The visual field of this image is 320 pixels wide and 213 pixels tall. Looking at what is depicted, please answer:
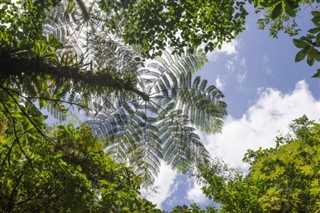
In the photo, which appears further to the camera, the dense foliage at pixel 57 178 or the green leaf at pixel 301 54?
the dense foliage at pixel 57 178

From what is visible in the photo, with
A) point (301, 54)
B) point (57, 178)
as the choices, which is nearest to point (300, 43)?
point (301, 54)

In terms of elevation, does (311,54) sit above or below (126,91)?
below

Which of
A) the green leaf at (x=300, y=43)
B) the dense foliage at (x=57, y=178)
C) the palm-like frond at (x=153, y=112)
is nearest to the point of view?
the green leaf at (x=300, y=43)

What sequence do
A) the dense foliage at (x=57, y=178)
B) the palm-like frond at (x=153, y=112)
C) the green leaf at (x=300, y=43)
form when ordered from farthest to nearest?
the palm-like frond at (x=153, y=112), the dense foliage at (x=57, y=178), the green leaf at (x=300, y=43)

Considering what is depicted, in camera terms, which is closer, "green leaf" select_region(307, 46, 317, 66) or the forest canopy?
"green leaf" select_region(307, 46, 317, 66)

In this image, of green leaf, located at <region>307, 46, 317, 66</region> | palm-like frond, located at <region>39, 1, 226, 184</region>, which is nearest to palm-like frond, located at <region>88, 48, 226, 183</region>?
palm-like frond, located at <region>39, 1, 226, 184</region>

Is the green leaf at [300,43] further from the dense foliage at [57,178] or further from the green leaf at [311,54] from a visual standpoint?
the dense foliage at [57,178]

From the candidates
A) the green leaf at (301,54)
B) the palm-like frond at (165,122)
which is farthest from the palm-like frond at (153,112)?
the green leaf at (301,54)

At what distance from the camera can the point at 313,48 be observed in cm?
197

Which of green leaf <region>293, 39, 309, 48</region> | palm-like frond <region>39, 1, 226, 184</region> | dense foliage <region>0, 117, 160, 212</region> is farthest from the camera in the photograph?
palm-like frond <region>39, 1, 226, 184</region>

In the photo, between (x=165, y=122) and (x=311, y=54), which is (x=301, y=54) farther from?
(x=165, y=122)

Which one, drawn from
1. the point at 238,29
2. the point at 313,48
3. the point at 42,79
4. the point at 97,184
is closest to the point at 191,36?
the point at 238,29

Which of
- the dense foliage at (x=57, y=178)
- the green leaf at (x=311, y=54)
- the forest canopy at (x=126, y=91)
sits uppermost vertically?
the forest canopy at (x=126, y=91)

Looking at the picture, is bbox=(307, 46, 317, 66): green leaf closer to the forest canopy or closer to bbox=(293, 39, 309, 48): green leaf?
bbox=(293, 39, 309, 48): green leaf
